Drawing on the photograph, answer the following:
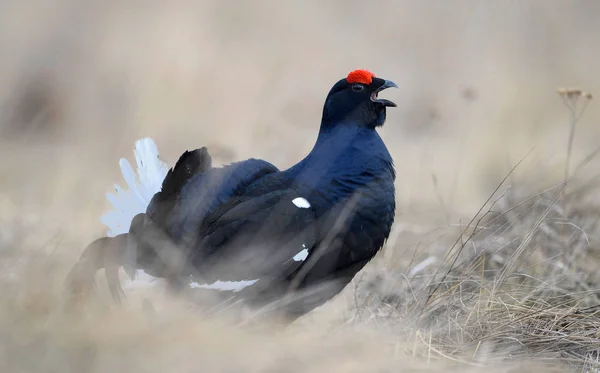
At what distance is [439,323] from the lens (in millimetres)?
2680

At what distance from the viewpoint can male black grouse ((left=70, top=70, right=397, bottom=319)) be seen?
9.23ft

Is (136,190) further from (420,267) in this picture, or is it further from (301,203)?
(420,267)

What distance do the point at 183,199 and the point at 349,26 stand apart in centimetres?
569

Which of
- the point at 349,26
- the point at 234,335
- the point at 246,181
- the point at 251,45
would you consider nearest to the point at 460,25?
the point at 349,26

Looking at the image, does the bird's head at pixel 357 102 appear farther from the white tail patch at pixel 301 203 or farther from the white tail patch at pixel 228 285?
the white tail patch at pixel 228 285

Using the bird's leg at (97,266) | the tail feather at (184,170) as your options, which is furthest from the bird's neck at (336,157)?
the bird's leg at (97,266)

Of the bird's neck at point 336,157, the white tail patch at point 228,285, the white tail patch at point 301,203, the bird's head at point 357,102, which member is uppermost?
the bird's head at point 357,102

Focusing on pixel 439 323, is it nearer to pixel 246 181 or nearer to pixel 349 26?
pixel 246 181

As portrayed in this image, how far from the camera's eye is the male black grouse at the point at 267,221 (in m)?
2.81

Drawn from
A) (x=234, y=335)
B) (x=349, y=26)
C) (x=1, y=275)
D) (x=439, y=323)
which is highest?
(x=349, y=26)

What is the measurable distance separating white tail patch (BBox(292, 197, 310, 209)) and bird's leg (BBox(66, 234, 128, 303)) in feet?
2.12

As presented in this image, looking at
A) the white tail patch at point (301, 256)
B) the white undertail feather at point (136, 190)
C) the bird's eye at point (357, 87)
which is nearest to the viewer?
the white tail patch at point (301, 256)

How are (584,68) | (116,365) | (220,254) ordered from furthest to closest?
(584,68), (220,254), (116,365)

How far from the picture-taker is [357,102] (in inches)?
128
